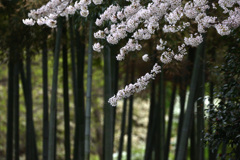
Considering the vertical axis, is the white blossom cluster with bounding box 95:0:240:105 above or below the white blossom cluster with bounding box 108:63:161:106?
above

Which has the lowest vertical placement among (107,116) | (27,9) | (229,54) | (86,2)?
(107,116)

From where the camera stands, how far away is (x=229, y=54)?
3.73 m

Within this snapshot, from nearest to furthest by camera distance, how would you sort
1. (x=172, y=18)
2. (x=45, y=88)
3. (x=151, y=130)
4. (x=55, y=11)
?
(x=172, y=18) → (x=55, y=11) → (x=45, y=88) → (x=151, y=130)

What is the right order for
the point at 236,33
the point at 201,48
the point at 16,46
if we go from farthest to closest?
the point at 16,46, the point at 201,48, the point at 236,33

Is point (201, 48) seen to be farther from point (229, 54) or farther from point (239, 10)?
point (239, 10)

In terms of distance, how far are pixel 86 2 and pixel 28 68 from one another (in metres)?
2.36

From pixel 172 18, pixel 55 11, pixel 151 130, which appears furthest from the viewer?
pixel 151 130

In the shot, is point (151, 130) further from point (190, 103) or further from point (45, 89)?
point (190, 103)

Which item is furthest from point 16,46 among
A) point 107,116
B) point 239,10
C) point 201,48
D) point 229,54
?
point 239,10

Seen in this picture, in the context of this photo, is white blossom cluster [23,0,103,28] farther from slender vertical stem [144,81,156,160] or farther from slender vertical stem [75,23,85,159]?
slender vertical stem [144,81,156,160]

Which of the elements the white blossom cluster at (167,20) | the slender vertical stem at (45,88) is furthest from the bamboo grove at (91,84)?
the white blossom cluster at (167,20)

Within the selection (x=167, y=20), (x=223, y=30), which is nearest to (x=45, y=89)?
(x=167, y=20)

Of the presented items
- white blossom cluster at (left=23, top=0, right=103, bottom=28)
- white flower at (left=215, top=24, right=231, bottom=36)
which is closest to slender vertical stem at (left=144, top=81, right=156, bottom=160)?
white blossom cluster at (left=23, top=0, right=103, bottom=28)

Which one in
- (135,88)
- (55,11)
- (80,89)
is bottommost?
(135,88)
